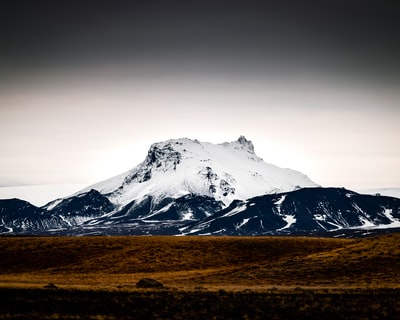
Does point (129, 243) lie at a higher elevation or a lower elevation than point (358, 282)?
higher

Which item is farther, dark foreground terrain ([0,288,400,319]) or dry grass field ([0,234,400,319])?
dry grass field ([0,234,400,319])

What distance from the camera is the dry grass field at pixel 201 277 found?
4394 centimetres

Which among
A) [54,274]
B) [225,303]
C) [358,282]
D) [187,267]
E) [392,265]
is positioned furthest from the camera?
[187,267]

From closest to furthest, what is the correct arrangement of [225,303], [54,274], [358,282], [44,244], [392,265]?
[225,303] → [358,282] → [392,265] → [54,274] → [44,244]

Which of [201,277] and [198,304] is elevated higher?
[201,277]

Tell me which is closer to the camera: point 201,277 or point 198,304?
point 198,304

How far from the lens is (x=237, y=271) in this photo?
79062 millimetres

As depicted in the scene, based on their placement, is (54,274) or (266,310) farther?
(54,274)

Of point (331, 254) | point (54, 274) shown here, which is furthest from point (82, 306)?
point (331, 254)

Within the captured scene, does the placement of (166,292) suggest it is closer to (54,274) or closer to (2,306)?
(2,306)

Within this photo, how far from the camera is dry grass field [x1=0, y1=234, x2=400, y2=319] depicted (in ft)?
144

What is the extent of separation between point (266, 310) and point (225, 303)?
4084 mm

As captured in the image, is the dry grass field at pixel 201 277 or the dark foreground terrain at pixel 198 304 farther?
the dry grass field at pixel 201 277

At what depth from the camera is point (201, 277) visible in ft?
244
